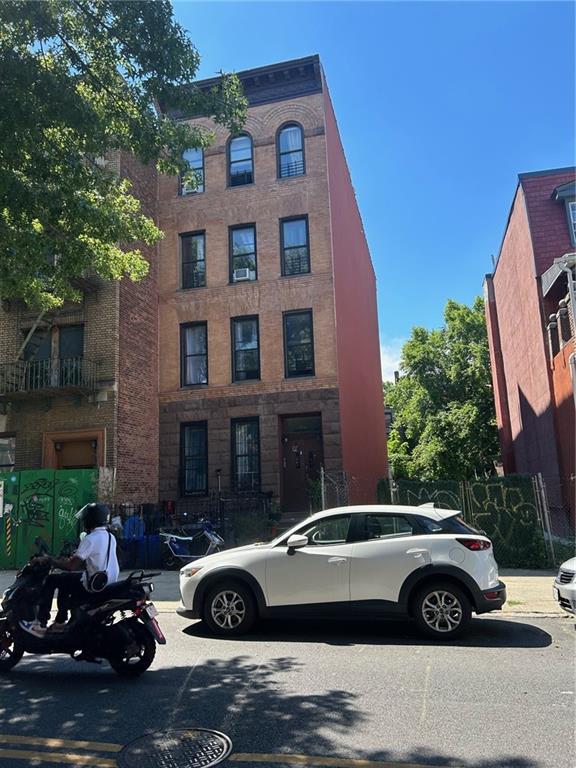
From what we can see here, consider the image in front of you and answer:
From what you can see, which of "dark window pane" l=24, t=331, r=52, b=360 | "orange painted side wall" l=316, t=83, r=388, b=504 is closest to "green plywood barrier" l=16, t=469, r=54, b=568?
"dark window pane" l=24, t=331, r=52, b=360

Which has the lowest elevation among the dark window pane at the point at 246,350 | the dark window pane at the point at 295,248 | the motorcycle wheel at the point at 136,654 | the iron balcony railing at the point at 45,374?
the motorcycle wheel at the point at 136,654

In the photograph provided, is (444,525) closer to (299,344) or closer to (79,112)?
(79,112)

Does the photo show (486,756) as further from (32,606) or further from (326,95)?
(326,95)

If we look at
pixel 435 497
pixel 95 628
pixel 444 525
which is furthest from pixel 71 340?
pixel 444 525

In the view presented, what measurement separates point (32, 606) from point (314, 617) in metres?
3.21

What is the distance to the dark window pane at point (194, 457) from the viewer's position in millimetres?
18469

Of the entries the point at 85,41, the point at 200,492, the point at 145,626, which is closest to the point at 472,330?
the point at 200,492

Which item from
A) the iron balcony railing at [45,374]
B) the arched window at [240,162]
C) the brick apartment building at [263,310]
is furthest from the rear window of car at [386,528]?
the arched window at [240,162]

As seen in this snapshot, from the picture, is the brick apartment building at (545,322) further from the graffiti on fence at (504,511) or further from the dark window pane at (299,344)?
the dark window pane at (299,344)

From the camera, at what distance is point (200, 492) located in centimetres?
1825

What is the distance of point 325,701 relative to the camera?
16.5 feet

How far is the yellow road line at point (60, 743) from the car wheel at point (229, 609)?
124 inches

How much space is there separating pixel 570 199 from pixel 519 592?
13330mm

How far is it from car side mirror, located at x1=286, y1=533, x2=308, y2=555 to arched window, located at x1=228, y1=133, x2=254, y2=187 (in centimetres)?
1533
